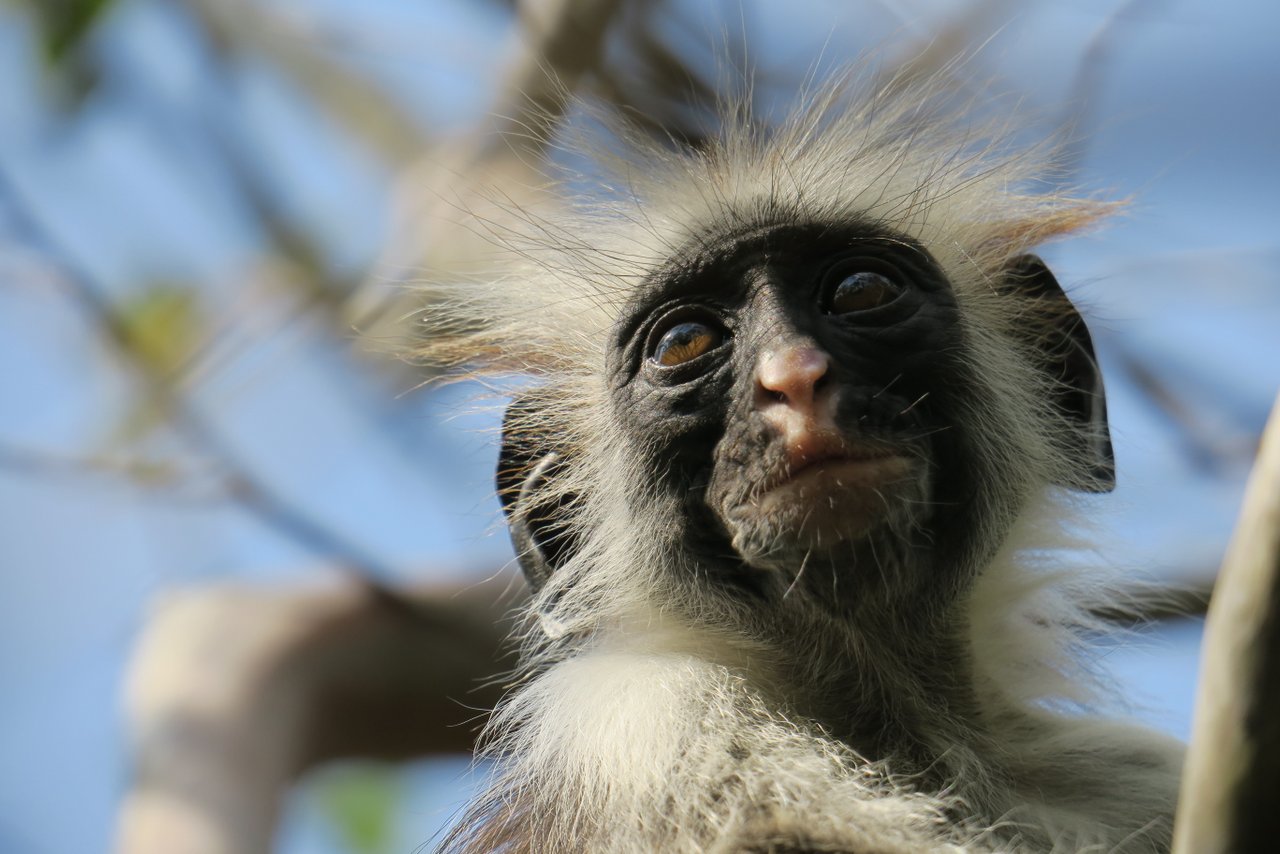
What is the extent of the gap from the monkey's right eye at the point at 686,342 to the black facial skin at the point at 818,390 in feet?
0.07

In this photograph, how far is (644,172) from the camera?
4059 mm

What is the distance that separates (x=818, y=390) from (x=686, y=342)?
1.58 feet

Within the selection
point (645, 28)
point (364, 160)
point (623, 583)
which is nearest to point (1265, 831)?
point (623, 583)

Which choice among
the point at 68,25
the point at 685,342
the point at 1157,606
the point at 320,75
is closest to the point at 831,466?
the point at 685,342

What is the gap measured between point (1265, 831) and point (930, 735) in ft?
5.68

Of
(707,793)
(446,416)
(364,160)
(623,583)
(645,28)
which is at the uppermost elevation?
(645,28)

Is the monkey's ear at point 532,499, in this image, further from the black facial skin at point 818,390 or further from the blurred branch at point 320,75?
the blurred branch at point 320,75

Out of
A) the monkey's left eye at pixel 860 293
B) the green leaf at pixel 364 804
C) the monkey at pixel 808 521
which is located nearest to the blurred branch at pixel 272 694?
the green leaf at pixel 364 804

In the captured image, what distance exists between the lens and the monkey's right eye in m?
3.11

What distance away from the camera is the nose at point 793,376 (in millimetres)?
2709

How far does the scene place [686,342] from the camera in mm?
3137

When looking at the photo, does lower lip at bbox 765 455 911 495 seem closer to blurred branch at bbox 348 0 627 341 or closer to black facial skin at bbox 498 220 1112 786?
black facial skin at bbox 498 220 1112 786

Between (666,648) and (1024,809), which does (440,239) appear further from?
(1024,809)

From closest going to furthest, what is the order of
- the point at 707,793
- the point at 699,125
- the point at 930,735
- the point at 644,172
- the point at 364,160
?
the point at 707,793 → the point at 930,735 → the point at 644,172 → the point at 699,125 → the point at 364,160
